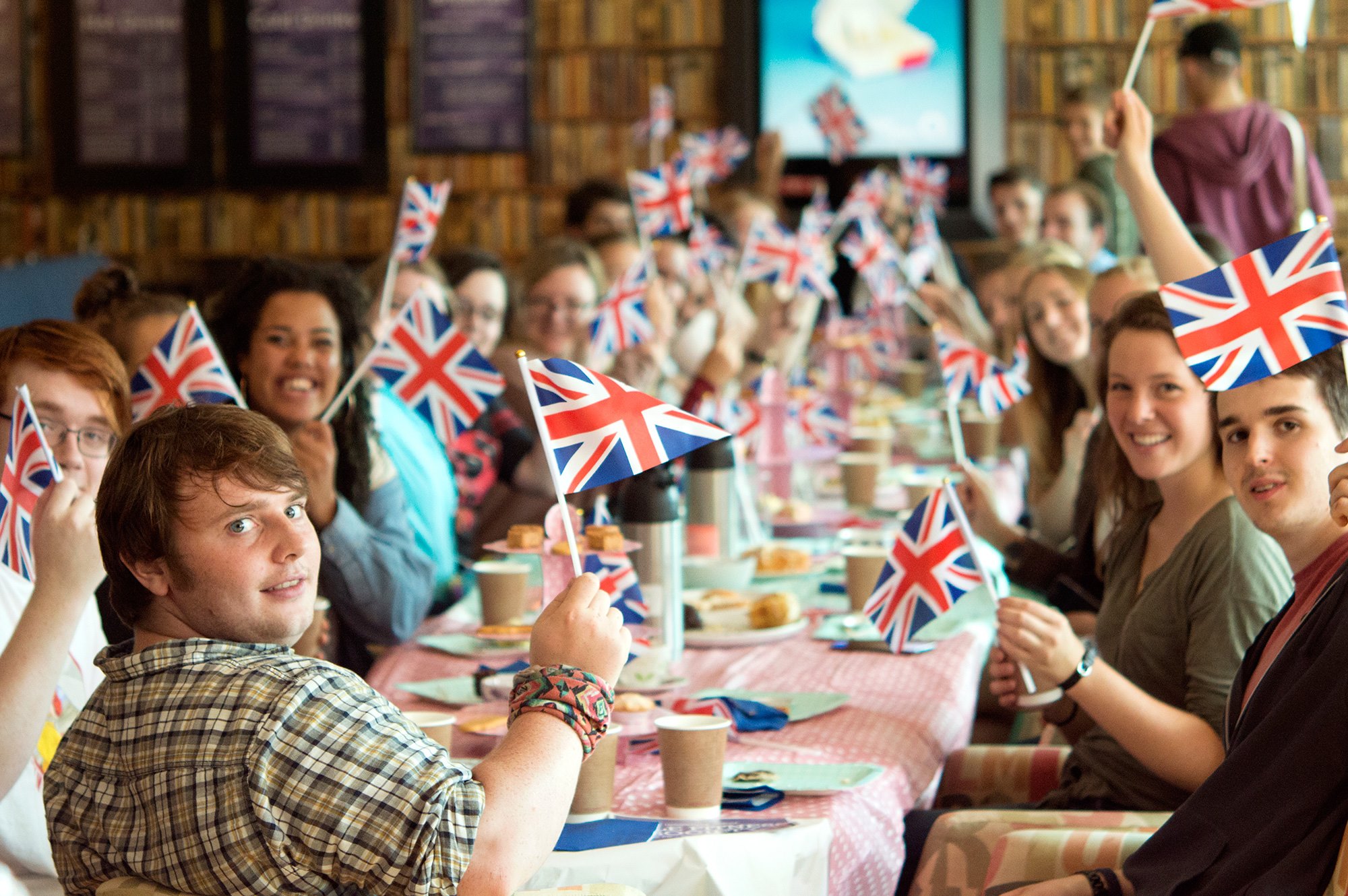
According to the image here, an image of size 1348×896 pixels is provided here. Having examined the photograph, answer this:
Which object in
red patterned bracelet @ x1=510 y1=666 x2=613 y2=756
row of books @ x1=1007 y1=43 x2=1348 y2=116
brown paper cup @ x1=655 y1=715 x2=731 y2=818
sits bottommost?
brown paper cup @ x1=655 y1=715 x2=731 y2=818

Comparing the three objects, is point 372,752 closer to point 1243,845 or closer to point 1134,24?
point 1243,845

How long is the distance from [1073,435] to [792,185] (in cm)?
470

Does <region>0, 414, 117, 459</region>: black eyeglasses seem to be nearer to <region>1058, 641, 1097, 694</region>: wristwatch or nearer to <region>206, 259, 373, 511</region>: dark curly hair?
<region>206, 259, 373, 511</region>: dark curly hair

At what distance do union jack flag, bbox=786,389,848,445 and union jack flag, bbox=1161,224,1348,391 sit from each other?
2185mm

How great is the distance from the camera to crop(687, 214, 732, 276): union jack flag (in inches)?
204

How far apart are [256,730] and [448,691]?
0.78 meters

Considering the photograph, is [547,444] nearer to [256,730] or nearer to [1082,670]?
[256,730]

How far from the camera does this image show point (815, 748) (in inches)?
66.5

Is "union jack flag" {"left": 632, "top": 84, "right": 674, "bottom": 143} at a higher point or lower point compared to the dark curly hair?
higher

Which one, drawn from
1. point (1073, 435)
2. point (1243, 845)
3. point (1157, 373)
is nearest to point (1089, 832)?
point (1243, 845)

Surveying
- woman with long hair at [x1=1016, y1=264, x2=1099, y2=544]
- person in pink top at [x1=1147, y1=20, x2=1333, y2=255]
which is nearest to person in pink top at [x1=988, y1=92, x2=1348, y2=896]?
woman with long hair at [x1=1016, y1=264, x2=1099, y2=544]

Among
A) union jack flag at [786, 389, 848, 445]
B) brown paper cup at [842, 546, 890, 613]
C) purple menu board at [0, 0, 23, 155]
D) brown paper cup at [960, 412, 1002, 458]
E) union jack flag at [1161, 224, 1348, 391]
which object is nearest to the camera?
union jack flag at [1161, 224, 1348, 391]

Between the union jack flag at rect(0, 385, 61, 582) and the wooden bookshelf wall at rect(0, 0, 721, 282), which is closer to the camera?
the union jack flag at rect(0, 385, 61, 582)

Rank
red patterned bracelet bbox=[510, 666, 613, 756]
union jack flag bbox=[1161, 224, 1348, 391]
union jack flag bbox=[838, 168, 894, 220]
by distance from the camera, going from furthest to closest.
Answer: union jack flag bbox=[838, 168, 894, 220]
union jack flag bbox=[1161, 224, 1348, 391]
red patterned bracelet bbox=[510, 666, 613, 756]
